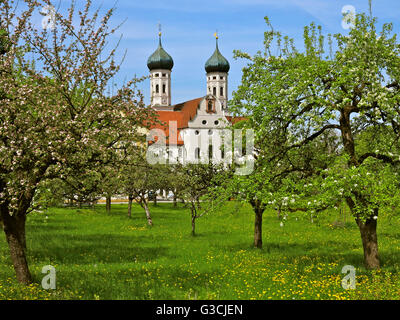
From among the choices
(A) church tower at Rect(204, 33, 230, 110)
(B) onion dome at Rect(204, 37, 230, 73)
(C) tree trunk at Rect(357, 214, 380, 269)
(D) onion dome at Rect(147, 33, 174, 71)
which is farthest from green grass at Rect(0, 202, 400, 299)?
(D) onion dome at Rect(147, 33, 174, 71)

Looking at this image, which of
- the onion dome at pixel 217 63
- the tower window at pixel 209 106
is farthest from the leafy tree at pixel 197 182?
the onion dome at pixel 217 63

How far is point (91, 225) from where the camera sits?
37469mm

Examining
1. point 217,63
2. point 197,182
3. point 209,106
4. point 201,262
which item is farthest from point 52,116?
point 217,63

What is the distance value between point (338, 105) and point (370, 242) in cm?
624

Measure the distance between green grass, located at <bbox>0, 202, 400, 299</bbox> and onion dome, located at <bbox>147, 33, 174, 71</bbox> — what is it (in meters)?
99.0

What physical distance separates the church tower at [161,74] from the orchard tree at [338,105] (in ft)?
373

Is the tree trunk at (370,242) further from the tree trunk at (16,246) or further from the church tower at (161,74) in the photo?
the church tower at (161,74)

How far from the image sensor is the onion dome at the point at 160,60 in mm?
129750

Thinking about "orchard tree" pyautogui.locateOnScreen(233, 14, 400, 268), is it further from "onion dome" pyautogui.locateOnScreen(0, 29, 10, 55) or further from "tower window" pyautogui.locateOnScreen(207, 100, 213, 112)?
"tower window" pyautogui.locateOnScreen(207, 100, 213, 112)

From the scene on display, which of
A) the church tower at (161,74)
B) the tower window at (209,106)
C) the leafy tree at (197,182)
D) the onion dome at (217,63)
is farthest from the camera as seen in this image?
the church tower at (161,74)

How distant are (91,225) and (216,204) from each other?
22.4 m

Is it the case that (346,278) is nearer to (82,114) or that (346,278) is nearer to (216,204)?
(216,204)

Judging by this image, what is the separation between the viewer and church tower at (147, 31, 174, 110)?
426ft

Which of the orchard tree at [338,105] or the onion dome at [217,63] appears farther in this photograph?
the onion dome at [217,63]
